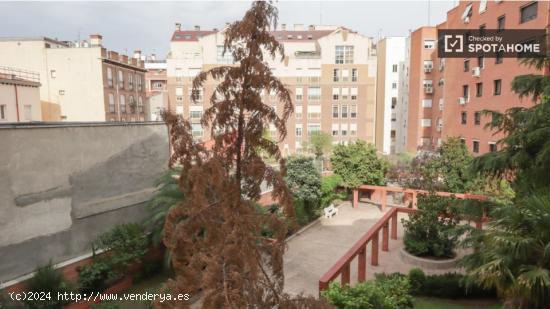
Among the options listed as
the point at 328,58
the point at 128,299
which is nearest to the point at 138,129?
the point at 128,299

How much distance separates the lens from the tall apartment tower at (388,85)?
4594 centimetres

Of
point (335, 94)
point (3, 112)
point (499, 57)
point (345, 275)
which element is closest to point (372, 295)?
point (345, 275)

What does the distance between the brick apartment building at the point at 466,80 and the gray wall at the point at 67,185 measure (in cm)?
1504

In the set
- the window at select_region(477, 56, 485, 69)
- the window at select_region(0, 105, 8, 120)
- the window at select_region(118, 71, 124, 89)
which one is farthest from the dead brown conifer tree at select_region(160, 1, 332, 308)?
the window at select_region(118, 71, 124, 89)

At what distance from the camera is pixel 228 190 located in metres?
3.13

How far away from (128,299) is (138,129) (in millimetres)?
4892

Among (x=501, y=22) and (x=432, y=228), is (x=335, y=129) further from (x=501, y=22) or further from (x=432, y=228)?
(x=432, y=228)

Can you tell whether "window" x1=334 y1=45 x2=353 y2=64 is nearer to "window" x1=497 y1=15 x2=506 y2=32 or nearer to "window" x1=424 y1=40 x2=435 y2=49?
"window" x1=424 y1=40 x2=435 y2=49

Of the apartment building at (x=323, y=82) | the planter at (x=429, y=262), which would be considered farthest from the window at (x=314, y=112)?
the planter at (x=429, y=262)

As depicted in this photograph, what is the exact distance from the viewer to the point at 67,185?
883 cm

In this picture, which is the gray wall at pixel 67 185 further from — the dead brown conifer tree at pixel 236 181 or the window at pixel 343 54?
the window at pixel 343 54

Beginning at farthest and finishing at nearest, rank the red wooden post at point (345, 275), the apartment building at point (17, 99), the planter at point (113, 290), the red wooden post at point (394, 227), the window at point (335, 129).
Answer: the window at point (335, 129)
the apartment building at point (17, 99)
the red wooden post at point (394, 227)
the red wooden post at point (345, 275)
the planter at point (113, 290)

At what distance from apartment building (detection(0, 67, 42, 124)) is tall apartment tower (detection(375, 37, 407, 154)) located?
121 feet

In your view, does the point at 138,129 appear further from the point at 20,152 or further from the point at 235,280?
the point at 235,280
